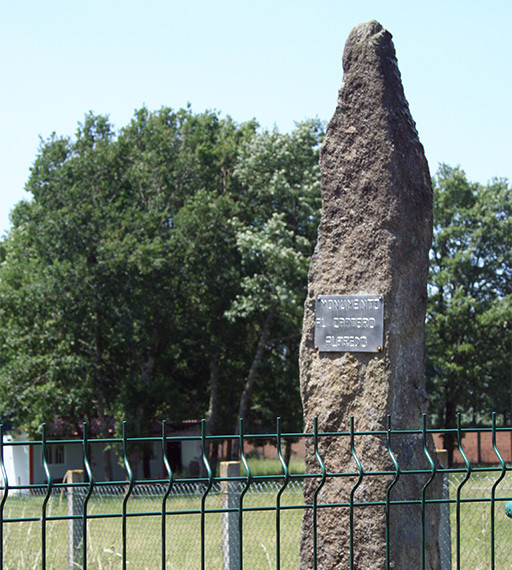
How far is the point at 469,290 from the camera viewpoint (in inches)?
1396

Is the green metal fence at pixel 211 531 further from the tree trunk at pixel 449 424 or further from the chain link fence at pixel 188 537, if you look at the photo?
the tree trunk at pixel 449 424

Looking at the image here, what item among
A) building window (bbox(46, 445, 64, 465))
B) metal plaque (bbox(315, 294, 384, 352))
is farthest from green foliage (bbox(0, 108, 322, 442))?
metal plaque (bbox(315, 294, 384, 352))

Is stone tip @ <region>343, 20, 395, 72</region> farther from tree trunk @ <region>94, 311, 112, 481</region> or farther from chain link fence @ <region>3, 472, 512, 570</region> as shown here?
tree trunk @ <region>94, 311, 112, 481</region>

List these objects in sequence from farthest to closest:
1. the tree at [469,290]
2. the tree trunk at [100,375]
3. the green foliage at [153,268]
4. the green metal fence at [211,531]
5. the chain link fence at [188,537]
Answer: the tree at [469,290] < the tree trunk at [100,375] < the green foliage at [153,268] < the chain link fence at [188,537] < the green metal fence at [211,531]

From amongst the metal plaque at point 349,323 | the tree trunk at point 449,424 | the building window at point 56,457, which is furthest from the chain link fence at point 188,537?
the tree trunk at point 449,424

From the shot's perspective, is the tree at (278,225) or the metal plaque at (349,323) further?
the tree at (278,225)

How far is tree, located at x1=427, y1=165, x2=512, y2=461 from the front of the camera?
110 ft

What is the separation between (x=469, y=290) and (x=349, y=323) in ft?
101

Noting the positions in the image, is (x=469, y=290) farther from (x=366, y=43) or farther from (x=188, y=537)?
(x=366, y=43)

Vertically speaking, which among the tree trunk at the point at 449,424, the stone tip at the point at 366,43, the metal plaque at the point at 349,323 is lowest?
the tree trunk at the point at 449,424

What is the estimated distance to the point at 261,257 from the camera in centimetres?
2559

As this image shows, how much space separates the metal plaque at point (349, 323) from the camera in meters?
6.12

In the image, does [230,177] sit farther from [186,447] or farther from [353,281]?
[353,281]

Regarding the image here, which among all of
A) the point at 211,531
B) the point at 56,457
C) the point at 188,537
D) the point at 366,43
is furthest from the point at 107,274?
the point at 366,43
